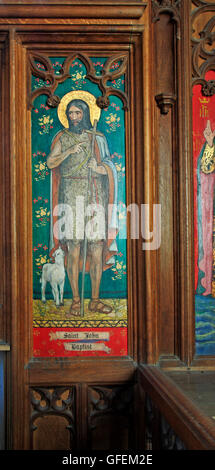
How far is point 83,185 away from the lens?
2.96 metres

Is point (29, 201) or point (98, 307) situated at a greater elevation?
point (29, 201)

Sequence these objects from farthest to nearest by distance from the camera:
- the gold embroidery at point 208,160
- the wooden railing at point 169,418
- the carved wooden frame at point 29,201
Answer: the gold embroidery at point 208,160 → the carved wooden frame at point 29,201 → the wooden railing at point 169,418

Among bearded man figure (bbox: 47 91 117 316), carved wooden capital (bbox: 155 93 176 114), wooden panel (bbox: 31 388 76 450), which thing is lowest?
wooden panel (bbox: 31 388 76 450)

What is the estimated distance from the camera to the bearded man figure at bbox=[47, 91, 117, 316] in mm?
2951

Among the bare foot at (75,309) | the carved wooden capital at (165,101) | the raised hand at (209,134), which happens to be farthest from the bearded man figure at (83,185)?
the raised hand at (209,134)

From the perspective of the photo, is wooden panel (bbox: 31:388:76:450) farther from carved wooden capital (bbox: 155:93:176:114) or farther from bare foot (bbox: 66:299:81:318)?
carved wooden capital (bbox: 155:93:176:114)

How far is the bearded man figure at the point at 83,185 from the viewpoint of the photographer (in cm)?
295

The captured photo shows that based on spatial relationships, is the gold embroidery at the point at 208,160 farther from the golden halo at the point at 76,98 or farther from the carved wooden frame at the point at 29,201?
the golden halo at the point at 76,98

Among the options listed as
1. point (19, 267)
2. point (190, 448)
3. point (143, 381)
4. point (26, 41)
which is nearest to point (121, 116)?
point (26, 41)

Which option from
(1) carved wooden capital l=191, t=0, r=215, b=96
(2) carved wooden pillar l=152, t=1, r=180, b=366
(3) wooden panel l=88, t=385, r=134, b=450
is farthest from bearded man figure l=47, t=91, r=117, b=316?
(1) carved wooden capital l=191, t=0, r=215, b=96

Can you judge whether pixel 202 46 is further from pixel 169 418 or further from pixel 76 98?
pixel 169 418

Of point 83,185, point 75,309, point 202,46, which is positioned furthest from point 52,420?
point 202,46

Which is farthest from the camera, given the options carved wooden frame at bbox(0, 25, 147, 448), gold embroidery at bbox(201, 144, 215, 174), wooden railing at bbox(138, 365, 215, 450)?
gold embroidery at bbox(201, 144, 215, 174)

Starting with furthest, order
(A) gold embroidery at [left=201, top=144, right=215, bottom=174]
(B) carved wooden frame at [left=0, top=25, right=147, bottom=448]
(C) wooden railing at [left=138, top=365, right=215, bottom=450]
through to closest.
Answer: (A) gold embroidery at [left=201, top=144, right=215, bottom=174] < (B) carved wooden frame at [left=0, top=25, right=147, bottom=448] < (C) wooden railing at [left=138, top=365, right=215, bottom=450]
